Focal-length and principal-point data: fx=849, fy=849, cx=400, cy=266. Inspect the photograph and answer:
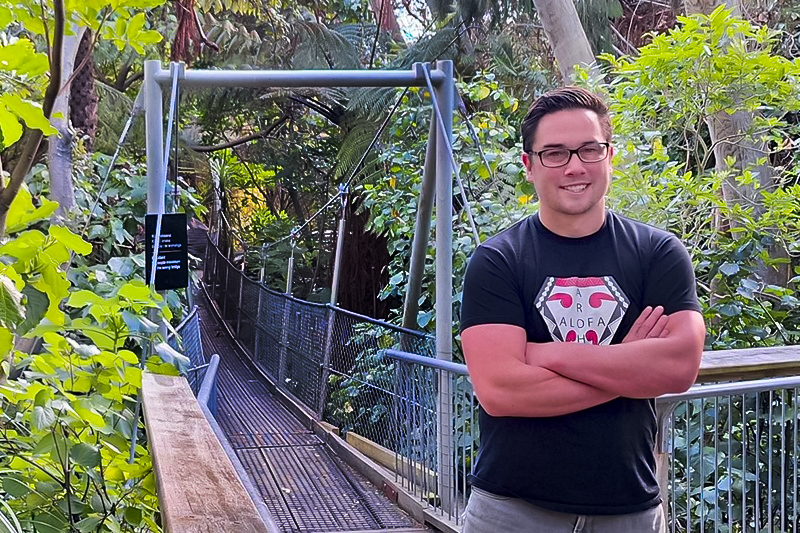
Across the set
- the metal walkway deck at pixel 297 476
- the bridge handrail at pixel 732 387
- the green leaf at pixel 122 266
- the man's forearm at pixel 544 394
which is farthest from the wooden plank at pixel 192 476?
the green leaf at pixel 122 266

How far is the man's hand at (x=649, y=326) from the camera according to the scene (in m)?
1.53

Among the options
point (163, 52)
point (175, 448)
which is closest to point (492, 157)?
point (175, 448)

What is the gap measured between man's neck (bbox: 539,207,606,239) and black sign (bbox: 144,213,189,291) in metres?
1.95

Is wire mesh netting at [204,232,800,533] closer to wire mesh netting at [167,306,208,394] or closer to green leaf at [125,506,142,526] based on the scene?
wire mesh netting at [167,306,208,394]

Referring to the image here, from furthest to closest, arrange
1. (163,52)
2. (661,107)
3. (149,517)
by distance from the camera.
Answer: (163,52)
(661,107)
(149,517)

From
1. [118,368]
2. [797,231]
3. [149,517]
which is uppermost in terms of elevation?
[797,231]

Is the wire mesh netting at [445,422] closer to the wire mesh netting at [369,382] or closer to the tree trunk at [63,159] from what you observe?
the wire mesh netting at [369,382]

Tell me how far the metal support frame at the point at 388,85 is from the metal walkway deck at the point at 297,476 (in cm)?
54

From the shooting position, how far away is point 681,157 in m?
5.30

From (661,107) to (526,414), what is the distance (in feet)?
9.84

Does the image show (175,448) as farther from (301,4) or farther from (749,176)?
(301,4)

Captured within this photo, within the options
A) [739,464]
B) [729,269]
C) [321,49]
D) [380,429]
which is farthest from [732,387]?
[321,49]

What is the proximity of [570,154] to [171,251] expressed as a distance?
2.04 meters

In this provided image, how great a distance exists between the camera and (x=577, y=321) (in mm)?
1539
